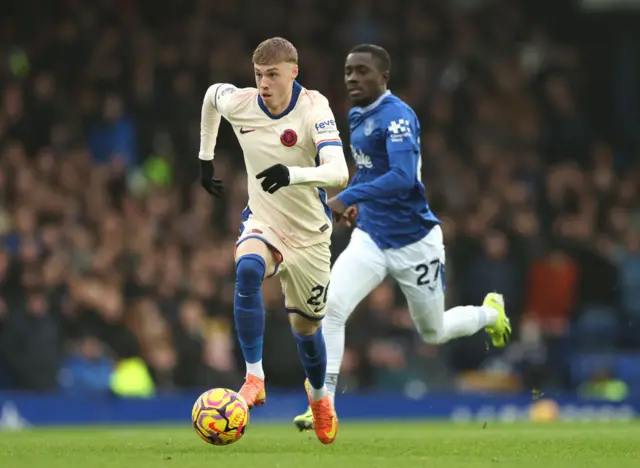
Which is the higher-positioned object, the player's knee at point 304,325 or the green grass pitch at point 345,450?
the player's knee at point 304,325

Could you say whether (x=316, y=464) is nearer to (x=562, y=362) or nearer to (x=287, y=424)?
(x=287, y=424)

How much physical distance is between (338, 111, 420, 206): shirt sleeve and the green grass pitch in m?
1.75

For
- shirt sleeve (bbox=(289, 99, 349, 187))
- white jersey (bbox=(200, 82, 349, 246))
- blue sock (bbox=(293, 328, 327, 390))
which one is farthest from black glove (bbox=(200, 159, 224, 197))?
blue sock (bbox=(293, 328, 327, 390))

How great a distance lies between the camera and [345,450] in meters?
9.41

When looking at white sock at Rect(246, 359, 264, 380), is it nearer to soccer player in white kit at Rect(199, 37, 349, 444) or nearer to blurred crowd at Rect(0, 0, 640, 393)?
soccer player in white kit at Rect(199, 37, 349, 444)

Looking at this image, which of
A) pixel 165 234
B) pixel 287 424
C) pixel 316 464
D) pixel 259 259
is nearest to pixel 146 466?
pixel 316 464

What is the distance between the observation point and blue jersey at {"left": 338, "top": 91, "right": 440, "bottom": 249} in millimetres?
10266

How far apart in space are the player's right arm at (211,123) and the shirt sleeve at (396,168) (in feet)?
3.02

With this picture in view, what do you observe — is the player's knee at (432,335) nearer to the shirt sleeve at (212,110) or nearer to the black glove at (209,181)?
the black glove at (209,181)

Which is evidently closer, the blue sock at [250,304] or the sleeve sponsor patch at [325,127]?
the blue sock at [250,304]

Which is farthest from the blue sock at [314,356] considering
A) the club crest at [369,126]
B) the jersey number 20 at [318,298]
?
the club crest at [369,126]

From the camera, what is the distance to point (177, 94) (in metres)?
19.0

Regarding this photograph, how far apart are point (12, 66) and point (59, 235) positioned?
3.40m

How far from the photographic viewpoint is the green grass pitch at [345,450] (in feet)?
27.3
